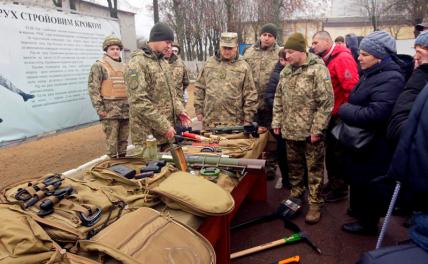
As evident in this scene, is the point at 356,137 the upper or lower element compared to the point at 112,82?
lower

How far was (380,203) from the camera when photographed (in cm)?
275

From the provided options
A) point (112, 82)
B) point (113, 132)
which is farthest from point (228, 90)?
point (113, 132)

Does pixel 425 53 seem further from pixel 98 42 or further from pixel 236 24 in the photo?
pixel 236 24

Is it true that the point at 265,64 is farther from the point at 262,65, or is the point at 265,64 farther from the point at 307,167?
the point at 307,167

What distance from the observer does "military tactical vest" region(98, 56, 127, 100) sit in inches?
182

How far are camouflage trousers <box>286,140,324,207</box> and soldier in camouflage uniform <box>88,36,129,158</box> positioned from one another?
2.43 metres

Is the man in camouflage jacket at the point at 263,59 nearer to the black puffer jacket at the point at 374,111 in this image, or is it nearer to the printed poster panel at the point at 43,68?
the black puffer jacket at the point at 374,111

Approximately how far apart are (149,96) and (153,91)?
7 cm

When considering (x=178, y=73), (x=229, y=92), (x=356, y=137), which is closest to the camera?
(x=356, y=137)

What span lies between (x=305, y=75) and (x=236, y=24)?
1580 cm

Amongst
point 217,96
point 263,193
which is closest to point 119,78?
point 217,96

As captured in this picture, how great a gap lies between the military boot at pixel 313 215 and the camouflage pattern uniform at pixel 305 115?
53mm

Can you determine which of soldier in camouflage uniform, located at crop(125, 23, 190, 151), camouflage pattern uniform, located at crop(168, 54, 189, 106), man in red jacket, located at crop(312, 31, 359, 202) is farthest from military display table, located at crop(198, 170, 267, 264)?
camouflage pattern uniform, located at crop(168, 54, 189, 106)

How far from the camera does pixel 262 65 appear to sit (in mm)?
4469
